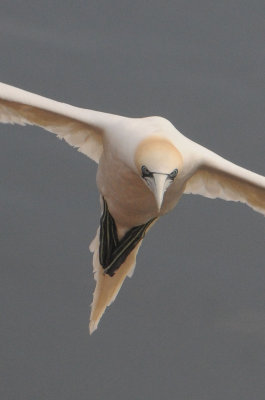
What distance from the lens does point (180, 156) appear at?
6551 millimetres

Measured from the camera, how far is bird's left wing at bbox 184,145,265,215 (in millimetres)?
6898

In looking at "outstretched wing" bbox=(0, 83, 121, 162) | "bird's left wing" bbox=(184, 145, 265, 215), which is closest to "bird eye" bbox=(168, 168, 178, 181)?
"bird's left wing" bbox=(184, 145, 265, 215)

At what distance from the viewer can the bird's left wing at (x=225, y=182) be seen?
6898 mm

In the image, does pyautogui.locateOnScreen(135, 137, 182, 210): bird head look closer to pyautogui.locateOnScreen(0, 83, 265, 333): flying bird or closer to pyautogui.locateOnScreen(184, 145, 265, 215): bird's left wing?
pyautogui.locateOnScreen(0, 83, 265, 333): flying bird

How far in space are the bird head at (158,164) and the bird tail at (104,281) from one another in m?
1.02

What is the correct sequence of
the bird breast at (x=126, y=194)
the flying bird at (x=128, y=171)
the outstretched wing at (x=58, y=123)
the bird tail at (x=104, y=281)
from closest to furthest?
1. the flying bird at (x=128, y=171)
2. the bird breast at (x=126, y=194)
3. the outstretched wing at (x=58, y=123)
4. the bird tail at (x=104, y=281)

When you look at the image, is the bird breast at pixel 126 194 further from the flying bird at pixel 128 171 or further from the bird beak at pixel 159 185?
the bird beak at pixel 159 185

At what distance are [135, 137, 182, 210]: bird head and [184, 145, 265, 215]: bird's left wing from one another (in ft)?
1.10

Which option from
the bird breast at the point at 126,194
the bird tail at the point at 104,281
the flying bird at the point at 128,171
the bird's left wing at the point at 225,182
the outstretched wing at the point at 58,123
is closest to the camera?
the flying bird at the point at 128,171

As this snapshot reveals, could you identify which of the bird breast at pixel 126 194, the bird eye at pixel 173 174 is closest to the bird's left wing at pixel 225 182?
the bird breast at pixel 126 194

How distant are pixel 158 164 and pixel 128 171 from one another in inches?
10.0

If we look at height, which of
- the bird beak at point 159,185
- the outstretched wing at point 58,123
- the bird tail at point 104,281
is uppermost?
the outstretched wing at point 58,123

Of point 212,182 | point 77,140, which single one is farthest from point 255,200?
point 77,140

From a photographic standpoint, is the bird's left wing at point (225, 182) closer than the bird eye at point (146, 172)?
No
